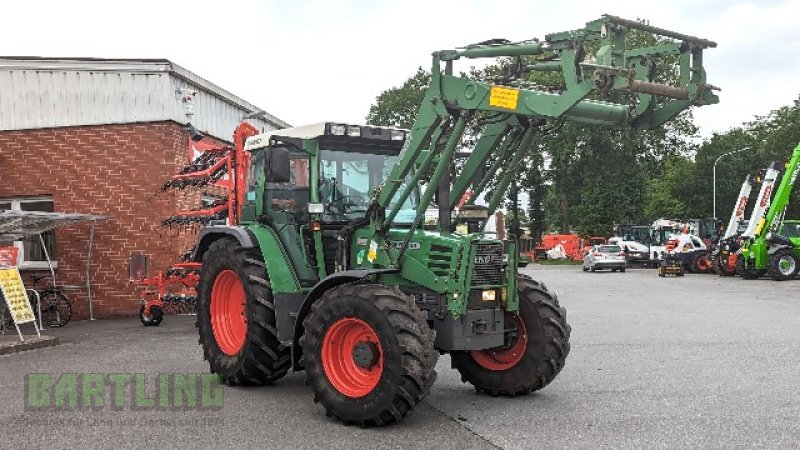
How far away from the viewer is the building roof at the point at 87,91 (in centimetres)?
1453

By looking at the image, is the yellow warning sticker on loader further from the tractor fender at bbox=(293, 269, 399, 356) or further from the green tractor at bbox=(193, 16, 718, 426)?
the tractor fender at bbox=(293, 269, 399, 356)

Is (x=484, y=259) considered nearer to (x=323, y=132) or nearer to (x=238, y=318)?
(x=323, y=132)

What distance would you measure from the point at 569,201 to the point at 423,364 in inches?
2223

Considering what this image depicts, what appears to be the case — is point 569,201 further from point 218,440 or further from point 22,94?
point 218,440

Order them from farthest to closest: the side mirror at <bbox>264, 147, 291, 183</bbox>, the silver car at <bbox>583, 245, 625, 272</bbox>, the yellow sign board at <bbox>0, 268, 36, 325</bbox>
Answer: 1. the silver car at <bbox>583, 245, 625, 272</bbox>
2. the yellow sign board at <bbox>0, 268, 36, 325</bbox>
3. the side mirror at <bbox>264, 147, 291, 183</bbox>

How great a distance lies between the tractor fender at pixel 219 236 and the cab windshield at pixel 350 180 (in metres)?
0.92

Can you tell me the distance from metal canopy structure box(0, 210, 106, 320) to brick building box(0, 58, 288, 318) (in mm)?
140

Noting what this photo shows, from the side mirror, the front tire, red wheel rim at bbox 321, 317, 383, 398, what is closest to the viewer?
red wheel rim at bbox 321, 317, 383, 398

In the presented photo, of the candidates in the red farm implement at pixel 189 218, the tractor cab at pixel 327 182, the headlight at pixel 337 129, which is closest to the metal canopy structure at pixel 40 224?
the red farm implement at pixel 189 218

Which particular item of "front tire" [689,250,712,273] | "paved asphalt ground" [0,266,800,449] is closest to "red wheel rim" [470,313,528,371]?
"paved asphalt ground" [0,266,800,449]

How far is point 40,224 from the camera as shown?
13.3m

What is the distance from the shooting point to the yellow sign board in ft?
37.0

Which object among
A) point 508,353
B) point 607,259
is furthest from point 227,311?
point 607,259

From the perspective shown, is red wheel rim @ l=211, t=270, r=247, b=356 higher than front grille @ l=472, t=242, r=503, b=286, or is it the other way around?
front grille @ l=472, t=242, r=503, b=286
